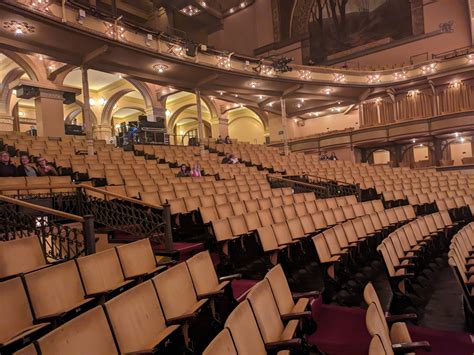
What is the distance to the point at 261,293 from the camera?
165 centimetres

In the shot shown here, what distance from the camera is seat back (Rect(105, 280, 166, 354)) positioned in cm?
145

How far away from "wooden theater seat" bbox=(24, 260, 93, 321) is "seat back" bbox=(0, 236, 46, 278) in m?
0.54

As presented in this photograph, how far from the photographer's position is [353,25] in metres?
14.2

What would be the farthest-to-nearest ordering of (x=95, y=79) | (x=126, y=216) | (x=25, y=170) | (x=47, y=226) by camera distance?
1. (x=95, y=79)
2. (x=25, y=170)
3. (x=126, y=216)
4. (x=47, y=226)

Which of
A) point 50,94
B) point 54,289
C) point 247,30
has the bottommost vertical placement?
point 54,289

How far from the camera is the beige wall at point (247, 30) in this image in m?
16.4

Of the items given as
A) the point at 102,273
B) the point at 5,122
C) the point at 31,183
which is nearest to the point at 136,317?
the point at 102,273

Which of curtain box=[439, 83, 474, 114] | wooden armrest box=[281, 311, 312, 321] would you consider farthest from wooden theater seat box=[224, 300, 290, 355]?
curtain box=[439, 83, 474, 114]

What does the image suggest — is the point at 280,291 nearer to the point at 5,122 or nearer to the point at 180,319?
the point at 180,319

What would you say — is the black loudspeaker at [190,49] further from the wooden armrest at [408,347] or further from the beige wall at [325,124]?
the wooden armrest at [408,347]

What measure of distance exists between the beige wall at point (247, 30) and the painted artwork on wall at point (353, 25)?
227 centimetres

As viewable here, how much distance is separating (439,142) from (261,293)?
13036 millimetres

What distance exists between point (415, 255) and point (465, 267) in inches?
15.3

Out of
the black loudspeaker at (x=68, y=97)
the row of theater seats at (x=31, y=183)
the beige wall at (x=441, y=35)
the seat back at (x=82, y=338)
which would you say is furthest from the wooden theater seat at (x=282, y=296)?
the beige wall at (x=441, y=35)
